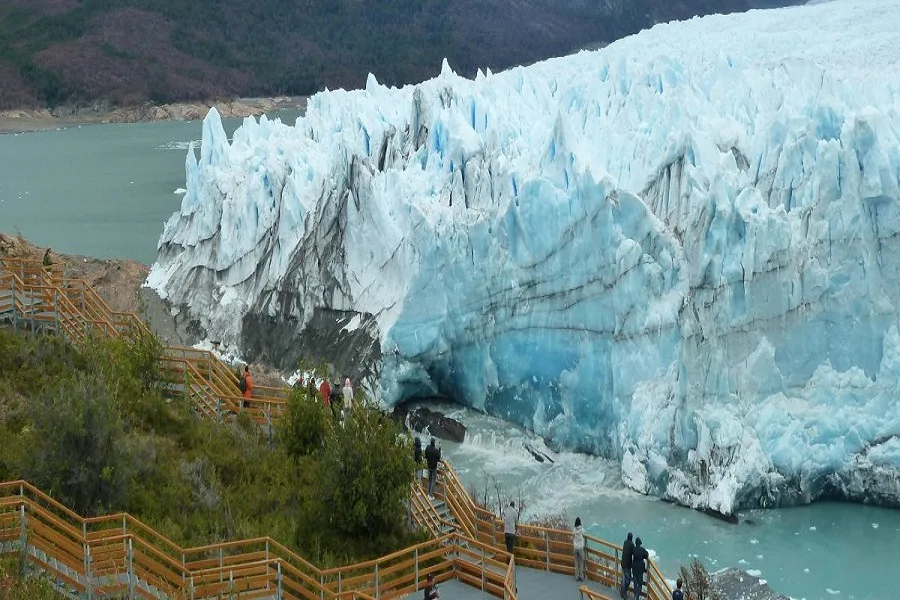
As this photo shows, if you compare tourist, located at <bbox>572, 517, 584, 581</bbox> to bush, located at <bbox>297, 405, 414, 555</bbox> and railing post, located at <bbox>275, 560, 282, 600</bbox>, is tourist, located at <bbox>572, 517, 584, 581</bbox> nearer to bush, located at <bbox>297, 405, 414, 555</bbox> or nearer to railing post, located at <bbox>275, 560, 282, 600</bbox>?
bush, located at <bbox>297, 405, 414, 555</bbox>

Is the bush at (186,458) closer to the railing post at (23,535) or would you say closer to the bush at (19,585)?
the railing post at (23,535)

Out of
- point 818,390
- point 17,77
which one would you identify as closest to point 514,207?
point 818,390

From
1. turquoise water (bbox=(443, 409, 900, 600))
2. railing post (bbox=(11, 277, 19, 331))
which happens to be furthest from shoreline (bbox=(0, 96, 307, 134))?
turquoise water (bbox=(443, 409, 900, 600))

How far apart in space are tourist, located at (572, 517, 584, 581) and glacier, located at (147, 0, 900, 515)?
420 centimetres

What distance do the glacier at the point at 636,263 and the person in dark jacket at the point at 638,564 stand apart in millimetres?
4322

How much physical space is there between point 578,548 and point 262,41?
80833 mm

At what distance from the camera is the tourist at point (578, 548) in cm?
936

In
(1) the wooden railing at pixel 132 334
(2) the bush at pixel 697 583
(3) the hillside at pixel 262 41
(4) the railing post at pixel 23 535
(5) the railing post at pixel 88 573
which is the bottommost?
(2) the bush at pixel 697 583

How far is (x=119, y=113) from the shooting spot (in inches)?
2872

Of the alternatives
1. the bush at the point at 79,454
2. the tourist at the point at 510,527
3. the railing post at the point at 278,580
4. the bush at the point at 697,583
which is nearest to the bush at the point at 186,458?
the bush at the point at 79,454

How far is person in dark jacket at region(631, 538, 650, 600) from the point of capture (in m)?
9.05

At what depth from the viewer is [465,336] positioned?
1612cm

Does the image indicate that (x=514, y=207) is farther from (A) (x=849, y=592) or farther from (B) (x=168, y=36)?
(B) (x=168, y=36)

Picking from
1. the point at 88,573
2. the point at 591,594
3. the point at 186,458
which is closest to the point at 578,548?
the point at 591,594
